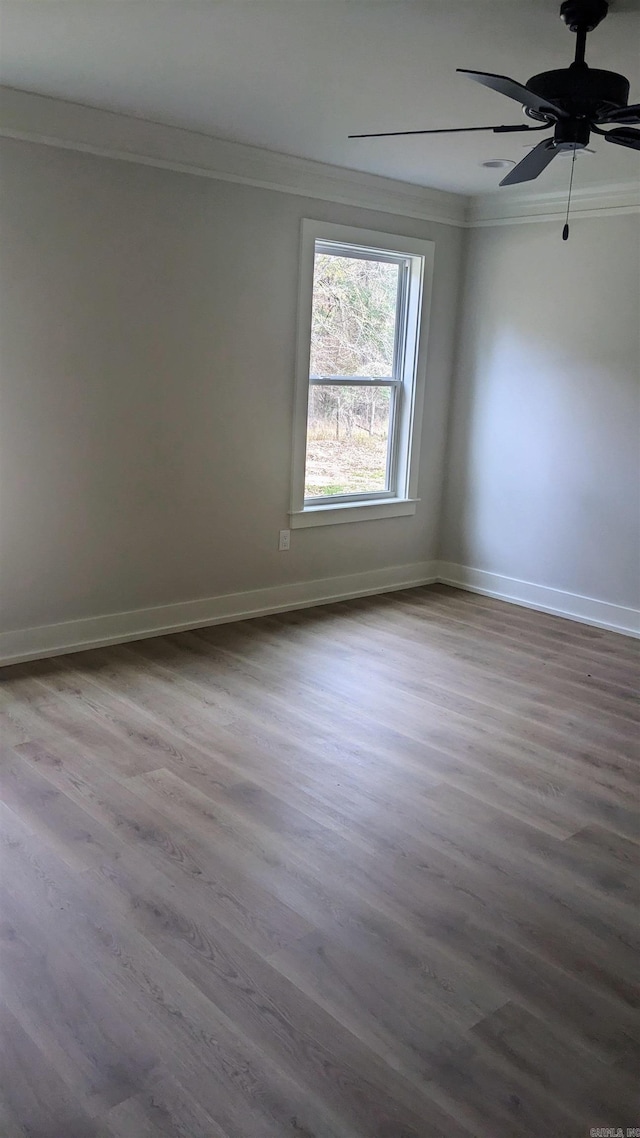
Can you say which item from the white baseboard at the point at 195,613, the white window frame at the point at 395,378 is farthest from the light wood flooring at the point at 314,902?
the white window frame at the point at 395,378

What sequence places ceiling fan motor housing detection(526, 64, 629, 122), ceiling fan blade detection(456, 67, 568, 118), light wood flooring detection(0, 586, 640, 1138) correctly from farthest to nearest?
ceiling fan motor housing detection(526, 64, 629, 122) < ceiling fan blade detection(456, 67, 568, 118) < light wood flooring detection(0, 586, 640, 1138)

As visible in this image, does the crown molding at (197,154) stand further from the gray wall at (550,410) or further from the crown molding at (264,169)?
the gray wall at (550,410)

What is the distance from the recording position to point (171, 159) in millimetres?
3996

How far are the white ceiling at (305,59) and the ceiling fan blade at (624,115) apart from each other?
26 centimetres

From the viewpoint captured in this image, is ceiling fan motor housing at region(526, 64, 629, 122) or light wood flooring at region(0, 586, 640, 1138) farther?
ceiling fan motor housing at region(526, 64, 629, 122)

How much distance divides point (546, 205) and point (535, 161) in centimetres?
223

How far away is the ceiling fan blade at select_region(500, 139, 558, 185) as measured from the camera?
108 inches

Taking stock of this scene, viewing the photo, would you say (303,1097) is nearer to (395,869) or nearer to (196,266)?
(395,869)

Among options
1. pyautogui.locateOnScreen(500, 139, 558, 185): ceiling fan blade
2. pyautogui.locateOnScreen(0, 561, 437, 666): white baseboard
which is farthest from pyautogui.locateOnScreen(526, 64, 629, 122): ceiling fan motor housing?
pyautogui.locateOnScreen(0, 561, 437, 666): white baseboard

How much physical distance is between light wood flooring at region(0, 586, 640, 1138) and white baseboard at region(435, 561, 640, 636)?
2.93 ft

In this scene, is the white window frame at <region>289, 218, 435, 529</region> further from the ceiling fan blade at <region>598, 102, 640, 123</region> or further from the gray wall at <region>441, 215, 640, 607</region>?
the ceiling fan blade at <region>598, 102, 640, 123</region>

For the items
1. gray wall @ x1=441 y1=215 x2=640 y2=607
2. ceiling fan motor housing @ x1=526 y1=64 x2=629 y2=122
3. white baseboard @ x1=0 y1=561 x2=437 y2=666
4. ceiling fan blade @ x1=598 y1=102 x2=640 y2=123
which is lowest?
white baseboard @ x1=0 y1=561 x2=437 y2=666

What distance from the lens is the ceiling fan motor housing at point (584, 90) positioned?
251 centimetres

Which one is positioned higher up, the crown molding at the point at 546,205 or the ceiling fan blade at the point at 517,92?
the crown molding at the point at 546,205
